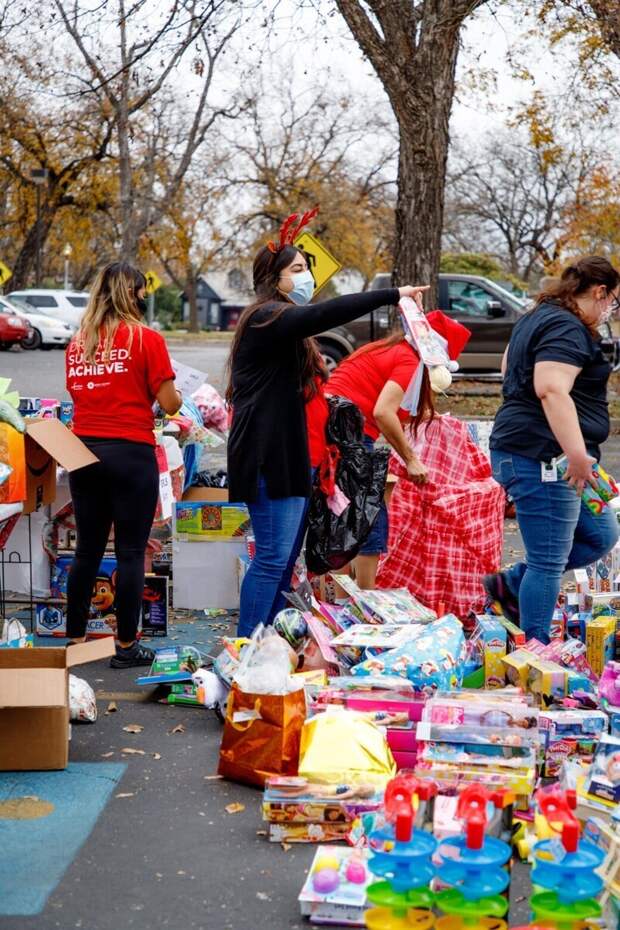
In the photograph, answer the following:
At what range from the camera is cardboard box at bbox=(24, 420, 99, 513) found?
5047mm

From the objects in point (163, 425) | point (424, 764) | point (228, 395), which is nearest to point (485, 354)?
point (163, 425)

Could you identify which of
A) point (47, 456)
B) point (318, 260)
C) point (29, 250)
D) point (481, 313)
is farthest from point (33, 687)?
point (29, 250)

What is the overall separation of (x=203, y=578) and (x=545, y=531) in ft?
8.01

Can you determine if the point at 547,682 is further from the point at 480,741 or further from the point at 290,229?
the point at 290,229

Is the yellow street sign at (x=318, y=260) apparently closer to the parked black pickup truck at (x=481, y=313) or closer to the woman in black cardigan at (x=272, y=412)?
the woman in black cardigan at (x=272, y=412)

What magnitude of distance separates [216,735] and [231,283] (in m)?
71.2

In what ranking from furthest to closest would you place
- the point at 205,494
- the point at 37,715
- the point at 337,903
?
the point at 205,494, the point at 37,715, the point at 337,903

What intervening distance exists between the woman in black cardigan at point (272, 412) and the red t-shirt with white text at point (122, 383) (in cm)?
40

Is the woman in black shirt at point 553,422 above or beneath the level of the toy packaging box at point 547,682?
above

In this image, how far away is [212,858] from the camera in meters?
3.62

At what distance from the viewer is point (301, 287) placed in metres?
5.02

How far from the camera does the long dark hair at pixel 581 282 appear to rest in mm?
4828

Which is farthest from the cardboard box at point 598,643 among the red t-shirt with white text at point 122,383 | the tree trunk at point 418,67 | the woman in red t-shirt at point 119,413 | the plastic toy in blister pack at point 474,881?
the tree trunk at point 418,67

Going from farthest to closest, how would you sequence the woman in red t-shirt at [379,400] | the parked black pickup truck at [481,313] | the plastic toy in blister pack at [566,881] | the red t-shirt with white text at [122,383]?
the parked black pickup truck at [481,313] → the woman in red t-shirt at [379,400] → the red t-shirt with white text at [122,383] → the plastic toy in blister pack at [566,881]
